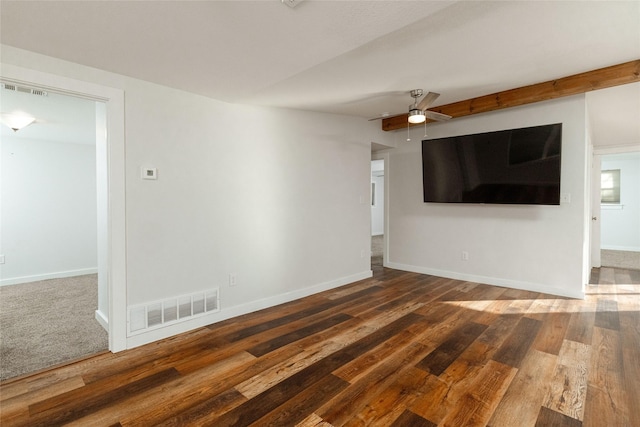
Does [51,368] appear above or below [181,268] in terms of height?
below

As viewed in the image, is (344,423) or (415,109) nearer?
(344,423)

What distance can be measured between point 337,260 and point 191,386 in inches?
107

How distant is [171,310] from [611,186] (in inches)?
407

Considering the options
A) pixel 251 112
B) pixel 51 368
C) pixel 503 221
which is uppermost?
pixel 251 112

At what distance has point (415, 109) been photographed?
3.45 metres

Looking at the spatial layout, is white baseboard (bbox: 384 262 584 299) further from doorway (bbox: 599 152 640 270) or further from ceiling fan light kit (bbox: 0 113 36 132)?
ceiling fan light kit (bbox: 0 113 36 132)

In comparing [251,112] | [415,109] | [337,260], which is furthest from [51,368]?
[415,109]

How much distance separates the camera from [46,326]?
3131 millimetres

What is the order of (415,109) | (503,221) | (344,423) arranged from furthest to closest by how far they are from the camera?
(503,221) → (415,109) → (344,423)

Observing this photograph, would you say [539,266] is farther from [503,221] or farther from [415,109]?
[415,109]

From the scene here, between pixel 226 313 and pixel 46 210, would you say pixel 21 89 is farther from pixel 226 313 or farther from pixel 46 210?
pixel 46 210

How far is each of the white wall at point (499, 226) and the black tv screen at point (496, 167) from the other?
228 mm

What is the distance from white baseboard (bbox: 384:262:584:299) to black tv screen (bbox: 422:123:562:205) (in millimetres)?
1151

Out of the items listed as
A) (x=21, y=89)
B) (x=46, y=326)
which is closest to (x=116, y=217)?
(x=21, y=89)
